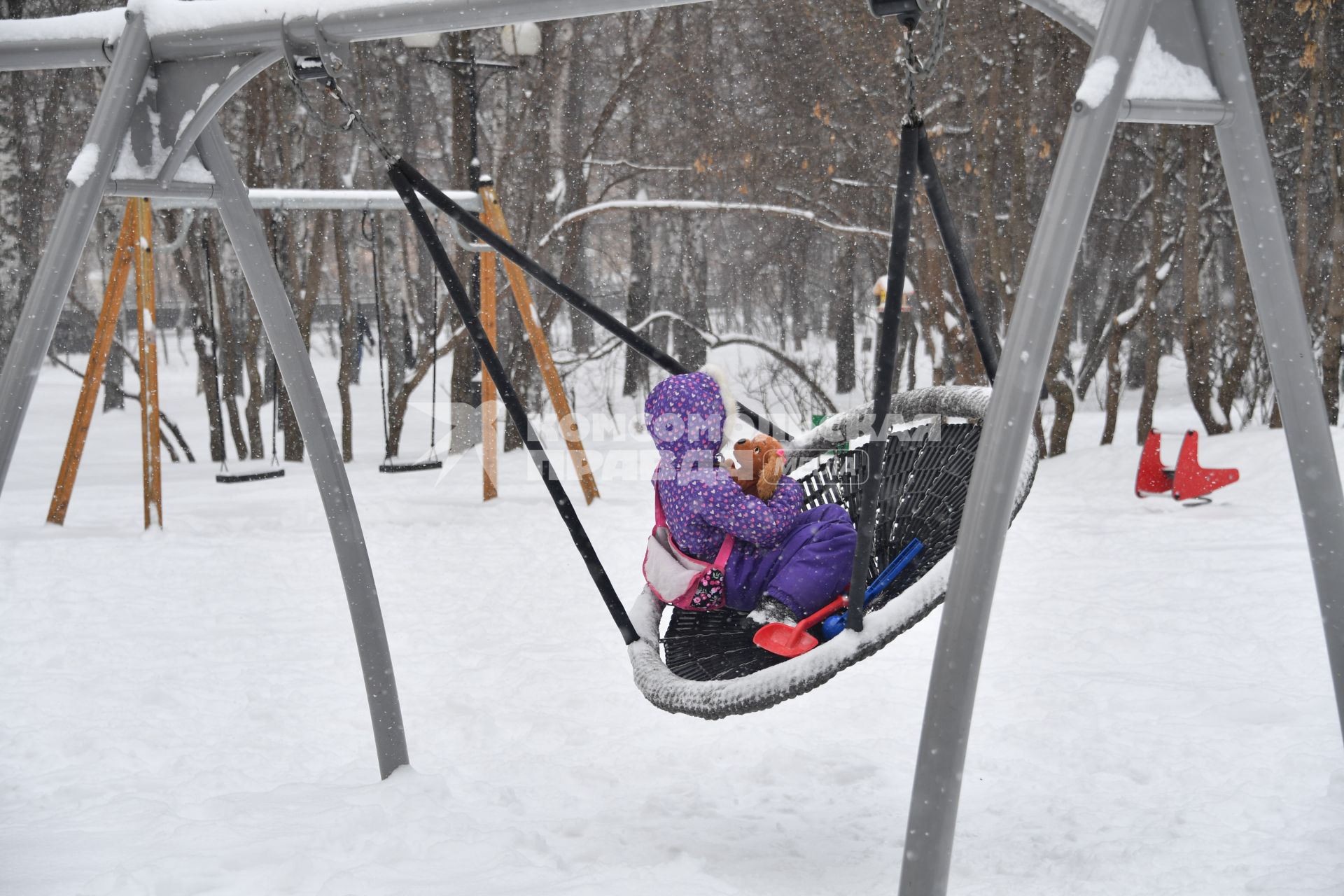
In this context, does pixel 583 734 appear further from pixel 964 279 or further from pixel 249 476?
pixel 249 476

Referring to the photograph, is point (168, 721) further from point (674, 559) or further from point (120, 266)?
point (120, 266)

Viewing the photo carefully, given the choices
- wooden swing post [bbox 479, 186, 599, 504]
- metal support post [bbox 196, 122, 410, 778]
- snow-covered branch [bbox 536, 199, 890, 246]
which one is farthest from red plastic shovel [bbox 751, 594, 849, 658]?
snow-covered branch [bbox 536, 199, 890, 246]

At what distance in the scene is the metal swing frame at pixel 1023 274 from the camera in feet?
5.33

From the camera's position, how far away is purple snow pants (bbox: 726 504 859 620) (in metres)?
2.50

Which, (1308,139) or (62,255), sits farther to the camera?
(1308,139)

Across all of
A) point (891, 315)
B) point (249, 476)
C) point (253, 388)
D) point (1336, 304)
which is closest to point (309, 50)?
point (891, 315)

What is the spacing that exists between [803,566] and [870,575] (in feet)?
0.75

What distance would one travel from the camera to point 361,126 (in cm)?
226

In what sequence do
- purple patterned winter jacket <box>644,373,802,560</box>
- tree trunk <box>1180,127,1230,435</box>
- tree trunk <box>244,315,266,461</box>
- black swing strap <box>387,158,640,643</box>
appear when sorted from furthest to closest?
1. tree trunk <box>244,315,266,461</box>
2. tree trunk <box>1180,127,1230,435</box>
3. purple patterned winter jacket <box>644,373,802,560</box>
4. black swing strap <box>387,158,640,643</box>

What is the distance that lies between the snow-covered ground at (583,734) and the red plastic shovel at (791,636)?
0.48 meters

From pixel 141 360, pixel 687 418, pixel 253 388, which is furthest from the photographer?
pixel 253 388

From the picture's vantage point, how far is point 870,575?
2.63 m

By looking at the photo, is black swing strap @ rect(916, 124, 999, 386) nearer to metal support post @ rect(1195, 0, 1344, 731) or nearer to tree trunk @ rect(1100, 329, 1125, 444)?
metal support post @ rect(1195, 0, 1344, 731)

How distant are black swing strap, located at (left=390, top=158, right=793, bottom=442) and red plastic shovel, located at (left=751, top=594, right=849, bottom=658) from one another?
681 mm
